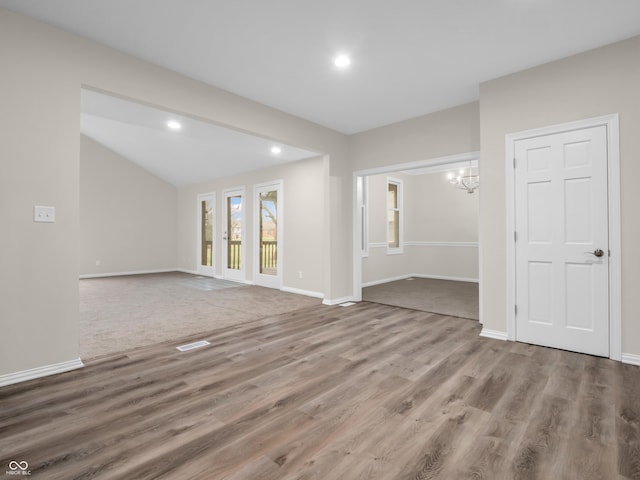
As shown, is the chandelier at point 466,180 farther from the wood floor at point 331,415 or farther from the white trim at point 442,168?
the wood floor at point 331,415

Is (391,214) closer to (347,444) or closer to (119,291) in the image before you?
(119,291)

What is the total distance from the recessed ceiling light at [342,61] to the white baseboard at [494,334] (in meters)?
3.14

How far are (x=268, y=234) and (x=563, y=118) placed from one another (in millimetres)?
5428

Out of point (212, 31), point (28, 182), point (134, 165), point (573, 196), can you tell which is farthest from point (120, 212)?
point (573, 196)

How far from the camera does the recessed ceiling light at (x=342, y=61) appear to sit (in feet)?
9.85

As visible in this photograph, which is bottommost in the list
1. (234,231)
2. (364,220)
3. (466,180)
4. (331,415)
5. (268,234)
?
(331,415)

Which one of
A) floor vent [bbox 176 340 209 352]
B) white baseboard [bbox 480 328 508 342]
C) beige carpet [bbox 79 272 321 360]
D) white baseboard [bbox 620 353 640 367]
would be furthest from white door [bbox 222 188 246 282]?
white baseboard [bbox 620 353 640 367]

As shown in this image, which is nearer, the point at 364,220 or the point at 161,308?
the point at 161,308

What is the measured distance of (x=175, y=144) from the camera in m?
6.98

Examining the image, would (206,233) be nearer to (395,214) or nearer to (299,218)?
(299,218)

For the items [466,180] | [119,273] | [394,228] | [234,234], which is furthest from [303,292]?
[119,273]

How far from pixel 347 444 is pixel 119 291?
6.10 meters

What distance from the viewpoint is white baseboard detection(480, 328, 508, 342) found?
11.0 feet

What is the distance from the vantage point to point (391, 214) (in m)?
7.92
